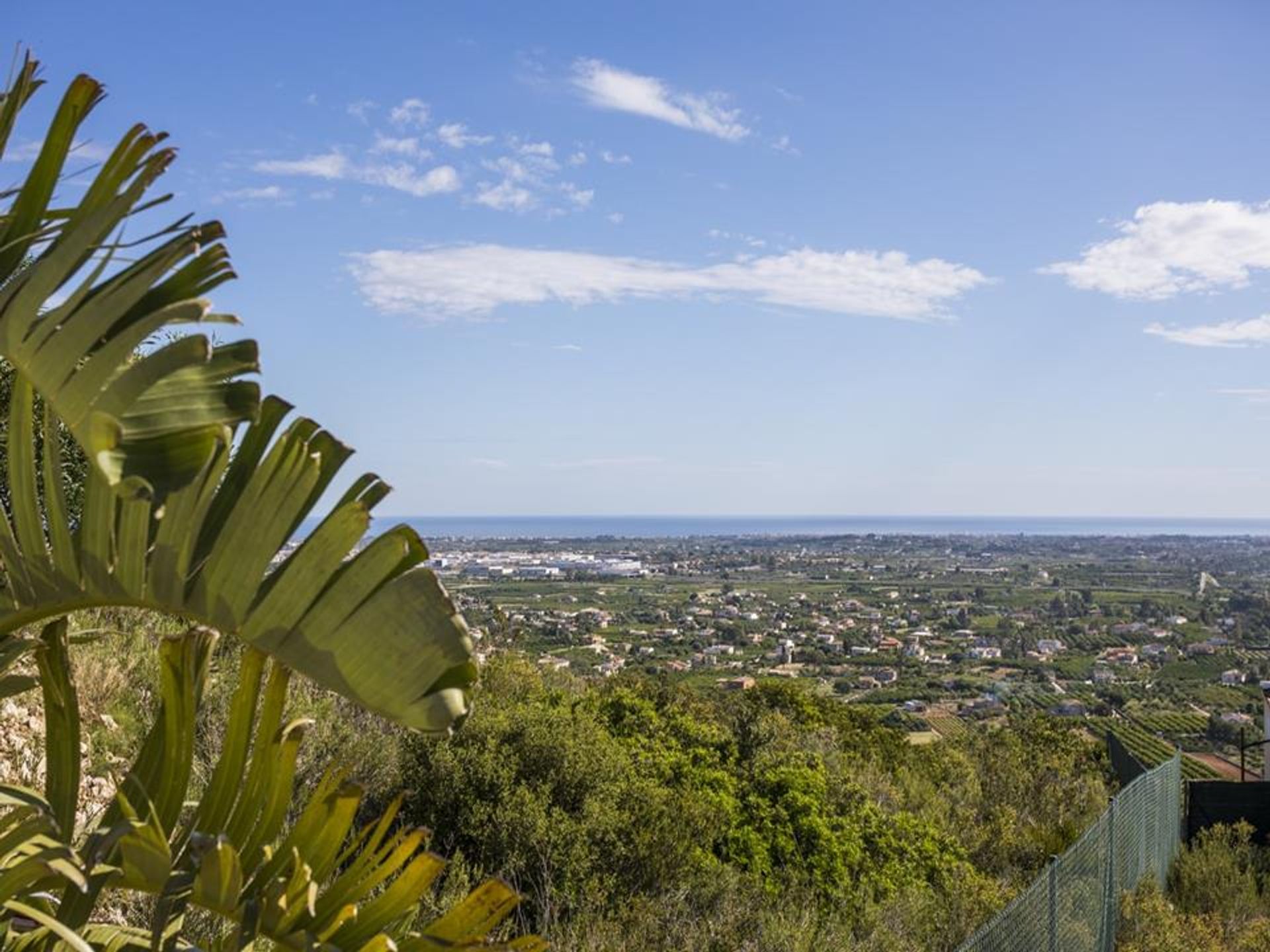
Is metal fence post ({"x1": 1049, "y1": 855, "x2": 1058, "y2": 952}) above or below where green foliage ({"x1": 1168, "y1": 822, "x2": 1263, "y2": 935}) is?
above

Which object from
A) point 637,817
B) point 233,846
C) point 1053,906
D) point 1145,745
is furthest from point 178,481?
point 1145,745

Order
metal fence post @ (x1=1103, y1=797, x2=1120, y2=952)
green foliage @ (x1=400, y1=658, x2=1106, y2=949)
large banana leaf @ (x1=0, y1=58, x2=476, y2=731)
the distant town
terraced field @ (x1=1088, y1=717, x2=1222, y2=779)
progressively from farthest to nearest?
the distant town, terraced field @ (x1=1088, y1=717, x2=1222, y2=779), metal fence post @ (x1=1103, y1=797, x2=1120, y2=952), green foliage @ (x1=400, y1=658, x2=1106, y2=949), large banana leaf @ (x1=0, y1=58, x2=476, y2=731)

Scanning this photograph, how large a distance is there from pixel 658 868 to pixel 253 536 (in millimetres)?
6405

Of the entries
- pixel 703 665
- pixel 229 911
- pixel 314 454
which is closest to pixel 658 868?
pixel 229 911

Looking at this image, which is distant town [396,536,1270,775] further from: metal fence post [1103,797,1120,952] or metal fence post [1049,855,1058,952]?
metal fence post [1103,797,1120,952]

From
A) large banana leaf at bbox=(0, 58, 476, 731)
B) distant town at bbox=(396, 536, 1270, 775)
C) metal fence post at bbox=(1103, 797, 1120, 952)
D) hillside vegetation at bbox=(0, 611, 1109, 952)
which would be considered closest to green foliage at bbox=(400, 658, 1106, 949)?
hillside vegetation at bbox=(0, 611, 1109, 952)

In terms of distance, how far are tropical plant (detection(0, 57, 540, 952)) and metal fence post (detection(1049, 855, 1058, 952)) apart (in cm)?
509

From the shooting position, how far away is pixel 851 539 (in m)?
190

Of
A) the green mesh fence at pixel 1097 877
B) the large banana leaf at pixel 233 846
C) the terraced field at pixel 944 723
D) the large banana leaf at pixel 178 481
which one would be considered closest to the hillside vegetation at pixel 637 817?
the green mesh fence at pixel 1097 877

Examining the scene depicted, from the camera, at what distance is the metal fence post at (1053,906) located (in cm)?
593

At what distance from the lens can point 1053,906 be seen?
609 cm

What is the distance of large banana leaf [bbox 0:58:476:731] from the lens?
1.23 metres

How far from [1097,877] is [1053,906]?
1.68 metres

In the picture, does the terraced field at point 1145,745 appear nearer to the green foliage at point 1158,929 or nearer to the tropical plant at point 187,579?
the green foliage at point 1158,929
